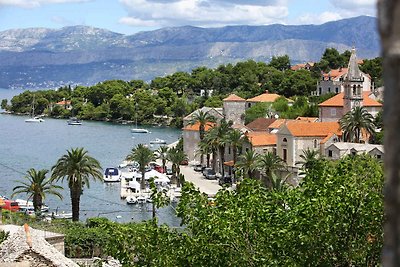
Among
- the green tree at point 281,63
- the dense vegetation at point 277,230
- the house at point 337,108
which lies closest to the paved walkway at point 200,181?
the house at point 337,108

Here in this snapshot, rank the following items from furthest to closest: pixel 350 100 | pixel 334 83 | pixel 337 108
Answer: pixel 334 83 < pixel 337 108 < pixel 350 100

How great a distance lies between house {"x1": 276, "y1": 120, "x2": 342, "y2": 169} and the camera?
51097mm

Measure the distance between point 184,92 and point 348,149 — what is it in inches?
3364

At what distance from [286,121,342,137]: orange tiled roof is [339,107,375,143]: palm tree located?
7.31 ft

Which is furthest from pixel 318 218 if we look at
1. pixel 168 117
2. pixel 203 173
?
pixel 168 117

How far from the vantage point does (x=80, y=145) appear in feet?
299

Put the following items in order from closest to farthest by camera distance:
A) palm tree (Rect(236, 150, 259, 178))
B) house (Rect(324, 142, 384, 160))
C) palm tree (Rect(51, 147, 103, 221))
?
palm tree (Rect(51, 147, 103, 221)) → house (Rect(324, 142, 384, 160)) → palm tree (Rect(236, 150, 259, 178))

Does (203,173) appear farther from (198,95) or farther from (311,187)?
(198,95)

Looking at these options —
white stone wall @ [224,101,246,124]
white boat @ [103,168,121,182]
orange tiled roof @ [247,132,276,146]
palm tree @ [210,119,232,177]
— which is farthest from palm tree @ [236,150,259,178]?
white stone wall @ [224,101,246,124]

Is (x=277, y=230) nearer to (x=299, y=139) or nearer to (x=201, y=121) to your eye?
(x=299, y=139)

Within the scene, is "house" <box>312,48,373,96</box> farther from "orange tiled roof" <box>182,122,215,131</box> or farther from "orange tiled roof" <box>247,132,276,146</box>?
"orange tiled roof" <box>247,132,276,146</box>

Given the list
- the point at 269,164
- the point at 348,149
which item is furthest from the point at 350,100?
the point at 269,164

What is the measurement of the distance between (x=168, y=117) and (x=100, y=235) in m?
94.5

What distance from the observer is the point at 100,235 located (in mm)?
29281
